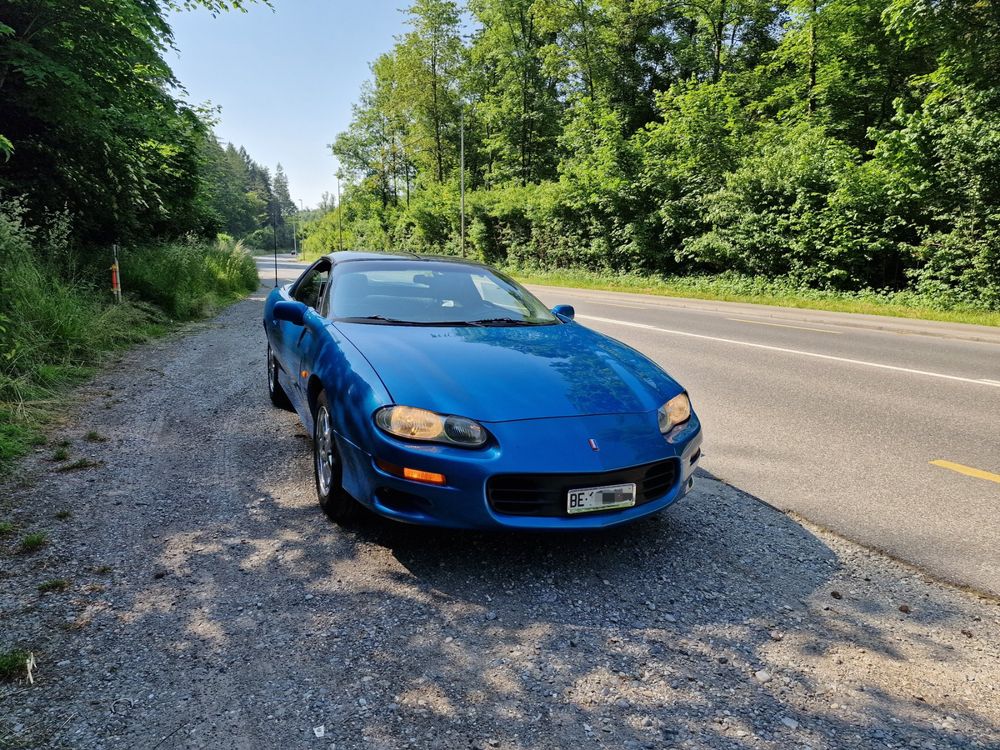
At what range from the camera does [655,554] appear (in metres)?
3.00

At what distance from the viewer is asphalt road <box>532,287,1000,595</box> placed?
3346 mm

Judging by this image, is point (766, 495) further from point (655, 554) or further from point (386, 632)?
point (386, 632)

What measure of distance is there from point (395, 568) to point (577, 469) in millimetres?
971

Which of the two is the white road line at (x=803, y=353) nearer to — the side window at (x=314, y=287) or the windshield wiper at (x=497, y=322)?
the windshield wiper at (x=497, y=322)

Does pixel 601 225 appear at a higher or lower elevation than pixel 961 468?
higher

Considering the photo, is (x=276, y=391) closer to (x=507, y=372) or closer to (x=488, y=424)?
(x=507, y=372)

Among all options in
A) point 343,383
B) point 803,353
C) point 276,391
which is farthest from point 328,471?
point 803,353

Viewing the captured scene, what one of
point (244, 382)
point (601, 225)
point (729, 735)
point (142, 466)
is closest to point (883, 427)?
point (729, 735)

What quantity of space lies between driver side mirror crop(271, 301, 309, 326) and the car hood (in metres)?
0.55

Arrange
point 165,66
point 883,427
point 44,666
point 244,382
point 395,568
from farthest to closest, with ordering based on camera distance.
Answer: point 165,66 → point 244,382 → point 883,427 → point 395,568 → point 44,666

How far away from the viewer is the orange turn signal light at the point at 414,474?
2627mm

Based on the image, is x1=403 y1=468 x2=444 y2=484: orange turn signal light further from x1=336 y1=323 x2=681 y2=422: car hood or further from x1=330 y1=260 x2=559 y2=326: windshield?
x1=330 y1=260 x2=559 y2=326: windshield

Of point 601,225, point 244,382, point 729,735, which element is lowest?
point 729,735

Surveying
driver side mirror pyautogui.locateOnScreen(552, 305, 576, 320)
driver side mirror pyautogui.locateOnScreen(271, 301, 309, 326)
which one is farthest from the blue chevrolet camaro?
driver side mirror pyautogui.locateOnScreen(552, 305, 576, 320)
